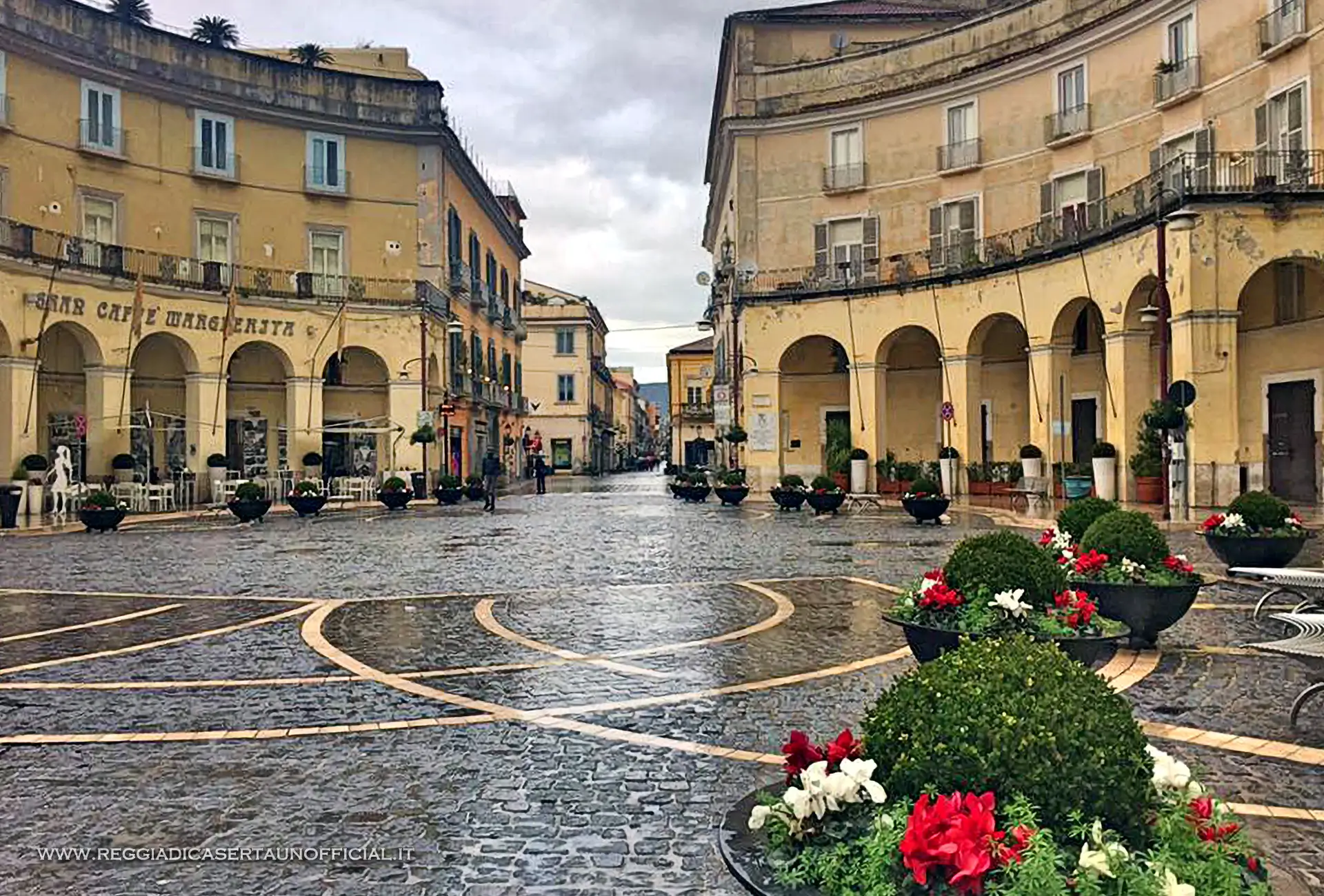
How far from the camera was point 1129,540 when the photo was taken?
26.1 feet

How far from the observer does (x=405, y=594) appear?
11703 millimetres

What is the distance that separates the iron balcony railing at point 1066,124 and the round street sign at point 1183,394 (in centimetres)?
1277

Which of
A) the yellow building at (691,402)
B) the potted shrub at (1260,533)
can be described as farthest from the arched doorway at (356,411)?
the yellow building at (691,402)

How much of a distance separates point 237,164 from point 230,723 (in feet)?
103

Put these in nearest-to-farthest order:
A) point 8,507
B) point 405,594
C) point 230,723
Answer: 1. point 230,723
2. point 405,594
3. point 8,507

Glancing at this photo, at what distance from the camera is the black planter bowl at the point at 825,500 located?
2488cm

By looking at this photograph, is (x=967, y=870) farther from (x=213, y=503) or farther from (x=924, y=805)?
(x=213, y=503)

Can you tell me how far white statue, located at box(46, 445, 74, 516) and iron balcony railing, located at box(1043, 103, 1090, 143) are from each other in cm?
3025

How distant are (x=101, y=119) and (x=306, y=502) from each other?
14.4 m

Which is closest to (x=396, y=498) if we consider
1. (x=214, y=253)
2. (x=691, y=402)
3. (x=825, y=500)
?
(x=214, y=253)

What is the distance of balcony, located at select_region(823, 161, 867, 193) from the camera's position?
3512 centimetres

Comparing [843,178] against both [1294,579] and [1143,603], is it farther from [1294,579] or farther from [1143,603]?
[1143,603]

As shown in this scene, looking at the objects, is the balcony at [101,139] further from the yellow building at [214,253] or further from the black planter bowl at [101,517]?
the black planter bowl at [101,517]

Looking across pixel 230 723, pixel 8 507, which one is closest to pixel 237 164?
pixel 8 507
